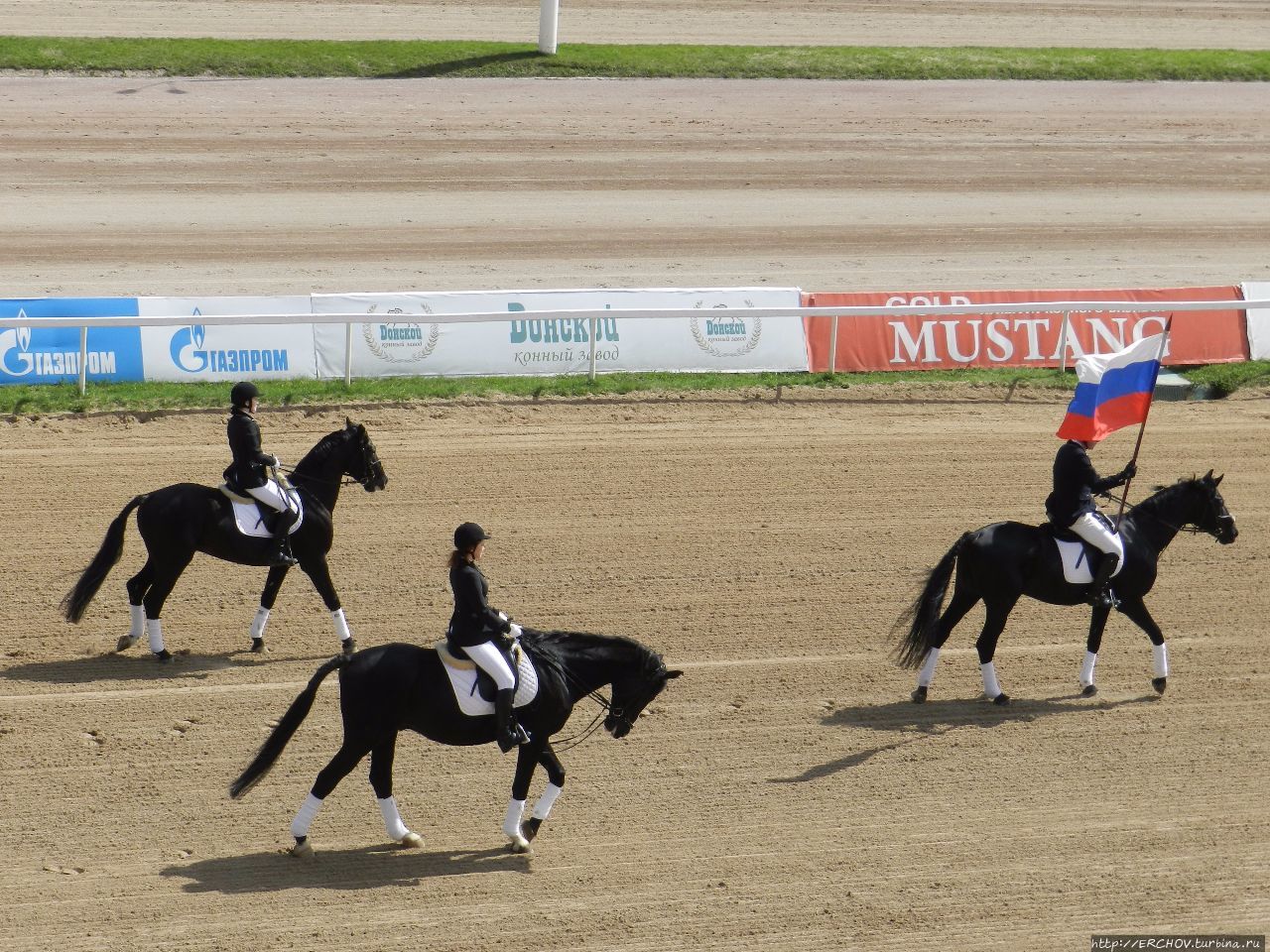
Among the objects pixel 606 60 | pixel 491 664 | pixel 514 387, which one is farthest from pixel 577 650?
pixel 606 60

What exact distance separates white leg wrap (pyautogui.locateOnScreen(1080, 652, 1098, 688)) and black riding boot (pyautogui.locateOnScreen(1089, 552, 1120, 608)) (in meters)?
0.41

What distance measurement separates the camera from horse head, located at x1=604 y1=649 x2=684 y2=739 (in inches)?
348

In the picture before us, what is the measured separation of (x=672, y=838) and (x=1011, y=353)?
10.9m

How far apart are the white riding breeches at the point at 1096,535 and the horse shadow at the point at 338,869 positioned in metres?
4.64

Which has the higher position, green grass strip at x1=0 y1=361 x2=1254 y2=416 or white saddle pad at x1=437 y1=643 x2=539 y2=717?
green grass strip at x1=0 y1=361 x2=1254 y2=416

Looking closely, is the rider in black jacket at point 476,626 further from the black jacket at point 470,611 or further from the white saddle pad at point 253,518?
the white saddle pad at point 253,518

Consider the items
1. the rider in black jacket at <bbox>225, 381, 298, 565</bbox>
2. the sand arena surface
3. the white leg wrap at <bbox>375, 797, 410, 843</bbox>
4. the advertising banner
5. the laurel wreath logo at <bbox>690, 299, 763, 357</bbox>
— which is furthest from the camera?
the advertising banner

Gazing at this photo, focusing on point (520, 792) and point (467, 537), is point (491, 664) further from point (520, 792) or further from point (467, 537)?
point (520, 792)

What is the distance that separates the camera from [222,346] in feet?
54.6

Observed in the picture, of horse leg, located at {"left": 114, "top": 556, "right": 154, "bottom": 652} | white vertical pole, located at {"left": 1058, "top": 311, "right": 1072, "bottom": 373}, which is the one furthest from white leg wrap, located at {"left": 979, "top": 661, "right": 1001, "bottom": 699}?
white vertical pole, located at {"left": 1058, "top": 311, "right": 1072, "bottom": 373}

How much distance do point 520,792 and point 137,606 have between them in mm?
4203

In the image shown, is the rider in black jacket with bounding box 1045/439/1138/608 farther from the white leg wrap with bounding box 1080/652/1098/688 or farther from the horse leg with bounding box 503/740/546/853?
the horse leg with bounding box 503/740/546/853

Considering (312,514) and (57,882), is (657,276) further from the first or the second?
(57,882)

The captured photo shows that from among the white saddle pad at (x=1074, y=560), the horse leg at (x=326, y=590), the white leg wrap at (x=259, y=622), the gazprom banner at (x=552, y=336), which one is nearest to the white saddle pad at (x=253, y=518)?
the horse leg at (x=326, y=590)
